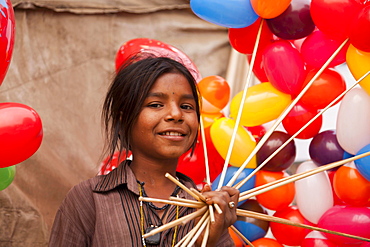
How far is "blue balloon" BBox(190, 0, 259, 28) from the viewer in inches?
71.2

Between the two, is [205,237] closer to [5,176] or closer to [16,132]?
[16,132]

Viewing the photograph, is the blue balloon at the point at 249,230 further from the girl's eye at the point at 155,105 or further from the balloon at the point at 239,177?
the girl's eye at the point at 155,105

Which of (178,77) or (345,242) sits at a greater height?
(178,77)

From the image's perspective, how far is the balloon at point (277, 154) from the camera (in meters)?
1.97

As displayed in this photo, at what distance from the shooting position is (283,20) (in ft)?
6.12

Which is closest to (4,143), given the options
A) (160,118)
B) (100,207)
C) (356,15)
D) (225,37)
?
(100,207)

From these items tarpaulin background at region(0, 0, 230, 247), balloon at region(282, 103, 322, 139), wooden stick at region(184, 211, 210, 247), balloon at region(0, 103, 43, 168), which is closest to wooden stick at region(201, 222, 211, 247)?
wooden stick at region(184, 211, 210, 247)

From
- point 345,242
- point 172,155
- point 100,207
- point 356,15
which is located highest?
point 356,15

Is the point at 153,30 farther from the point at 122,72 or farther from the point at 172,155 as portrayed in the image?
the point at 172,155

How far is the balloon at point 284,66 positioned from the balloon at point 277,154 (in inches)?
6.3

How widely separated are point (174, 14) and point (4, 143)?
5.92 feet

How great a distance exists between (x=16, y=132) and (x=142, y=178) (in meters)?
0.34

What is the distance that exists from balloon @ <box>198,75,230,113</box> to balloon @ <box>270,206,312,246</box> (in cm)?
43

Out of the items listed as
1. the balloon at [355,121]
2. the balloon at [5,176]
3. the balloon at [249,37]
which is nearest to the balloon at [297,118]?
the balloon at [355,121]
